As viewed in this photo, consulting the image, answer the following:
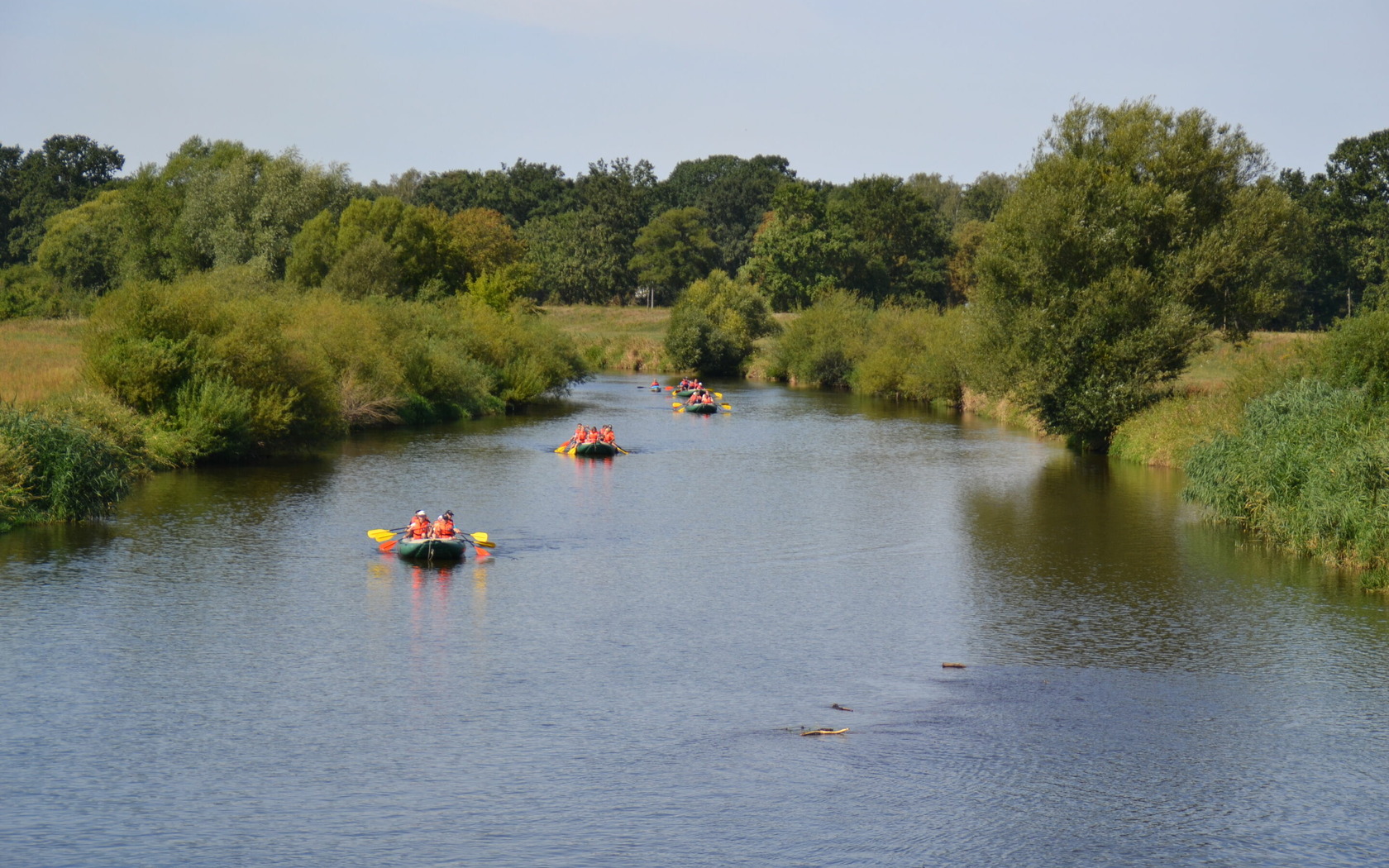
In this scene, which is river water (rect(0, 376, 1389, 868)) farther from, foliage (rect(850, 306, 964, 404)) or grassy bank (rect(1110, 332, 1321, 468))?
foliage (rect(850, 306, 964, 404))

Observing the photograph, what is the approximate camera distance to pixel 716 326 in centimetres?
9181

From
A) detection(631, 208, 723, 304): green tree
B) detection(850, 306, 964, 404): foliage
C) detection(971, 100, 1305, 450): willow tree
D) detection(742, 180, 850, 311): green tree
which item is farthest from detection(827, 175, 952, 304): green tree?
detection(971, 100, 1305, 450): willow tree

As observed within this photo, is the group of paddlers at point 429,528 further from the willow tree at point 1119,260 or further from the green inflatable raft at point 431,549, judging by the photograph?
the willow tree at point 1119,260

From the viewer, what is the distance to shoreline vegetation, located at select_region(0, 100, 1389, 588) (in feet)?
89.0

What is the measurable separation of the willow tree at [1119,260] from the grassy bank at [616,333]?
2055 inches

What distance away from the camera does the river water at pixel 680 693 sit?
12.1m

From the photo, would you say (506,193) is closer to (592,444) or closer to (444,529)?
(592,444)

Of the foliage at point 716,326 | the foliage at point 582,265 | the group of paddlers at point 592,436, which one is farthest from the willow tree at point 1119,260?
the foliage at point 582,265

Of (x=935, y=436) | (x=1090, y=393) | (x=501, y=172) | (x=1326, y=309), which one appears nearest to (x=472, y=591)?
(x=1090, y=393)

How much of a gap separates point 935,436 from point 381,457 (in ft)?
71.1

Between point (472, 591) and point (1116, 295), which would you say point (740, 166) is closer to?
point (1116, 295)

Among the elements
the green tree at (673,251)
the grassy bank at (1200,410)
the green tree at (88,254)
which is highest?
the green tree at (673,251)

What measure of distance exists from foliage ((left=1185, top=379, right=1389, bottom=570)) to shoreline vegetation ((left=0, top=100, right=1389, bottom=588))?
7 centimetres

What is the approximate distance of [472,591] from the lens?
21.7 meters
